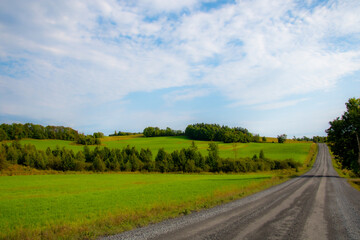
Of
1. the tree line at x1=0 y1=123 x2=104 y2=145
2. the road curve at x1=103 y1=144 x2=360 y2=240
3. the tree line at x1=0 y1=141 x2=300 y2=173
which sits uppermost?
the tree line at x1=0 y1=123 x2=104 y2=145

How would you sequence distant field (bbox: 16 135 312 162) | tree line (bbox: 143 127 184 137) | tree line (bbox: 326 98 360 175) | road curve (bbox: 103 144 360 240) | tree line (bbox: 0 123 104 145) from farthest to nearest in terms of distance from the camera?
tree line (bbox: 143 127 184 137)
tree line (bbox: 0 123 104 145)
distant field (bbox: 16 135 312 162)
tree line (bbox: 326 98 360 175)
road curve (bbox: 103 144 360 240)

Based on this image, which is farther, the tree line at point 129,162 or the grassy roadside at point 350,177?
the tree line at point 129,162

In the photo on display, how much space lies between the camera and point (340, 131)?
36719mm

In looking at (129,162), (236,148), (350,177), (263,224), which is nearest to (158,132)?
(236,148)

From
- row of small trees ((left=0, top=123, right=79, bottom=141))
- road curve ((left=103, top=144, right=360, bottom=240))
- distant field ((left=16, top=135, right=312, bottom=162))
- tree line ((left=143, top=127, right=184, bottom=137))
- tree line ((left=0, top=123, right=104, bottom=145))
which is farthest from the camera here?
tree line ((left=143, top=127, right=184, bottom=137))

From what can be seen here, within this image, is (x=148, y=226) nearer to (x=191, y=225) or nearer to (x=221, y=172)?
(x=191, y=225)

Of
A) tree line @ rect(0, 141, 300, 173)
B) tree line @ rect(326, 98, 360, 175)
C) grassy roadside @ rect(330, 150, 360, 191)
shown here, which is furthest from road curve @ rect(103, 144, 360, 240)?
tree line @ rect(0, 141, 300, 173)

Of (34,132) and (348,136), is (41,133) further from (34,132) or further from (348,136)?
(348,136)

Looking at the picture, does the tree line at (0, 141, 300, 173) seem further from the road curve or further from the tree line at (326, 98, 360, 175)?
the road curve

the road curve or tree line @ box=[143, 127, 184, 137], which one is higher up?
tree line @ box=[143, 127, 184, 137]

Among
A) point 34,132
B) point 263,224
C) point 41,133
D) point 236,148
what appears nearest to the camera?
point 263,224

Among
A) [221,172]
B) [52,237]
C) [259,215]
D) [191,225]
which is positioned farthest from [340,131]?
[52,237]

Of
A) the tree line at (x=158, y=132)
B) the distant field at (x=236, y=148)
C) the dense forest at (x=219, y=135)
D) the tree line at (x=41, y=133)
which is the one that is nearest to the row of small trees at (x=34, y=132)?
the tree line at (x=41, y=133)

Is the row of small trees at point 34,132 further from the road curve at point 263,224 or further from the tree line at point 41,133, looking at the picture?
the road curve at point 263,224
